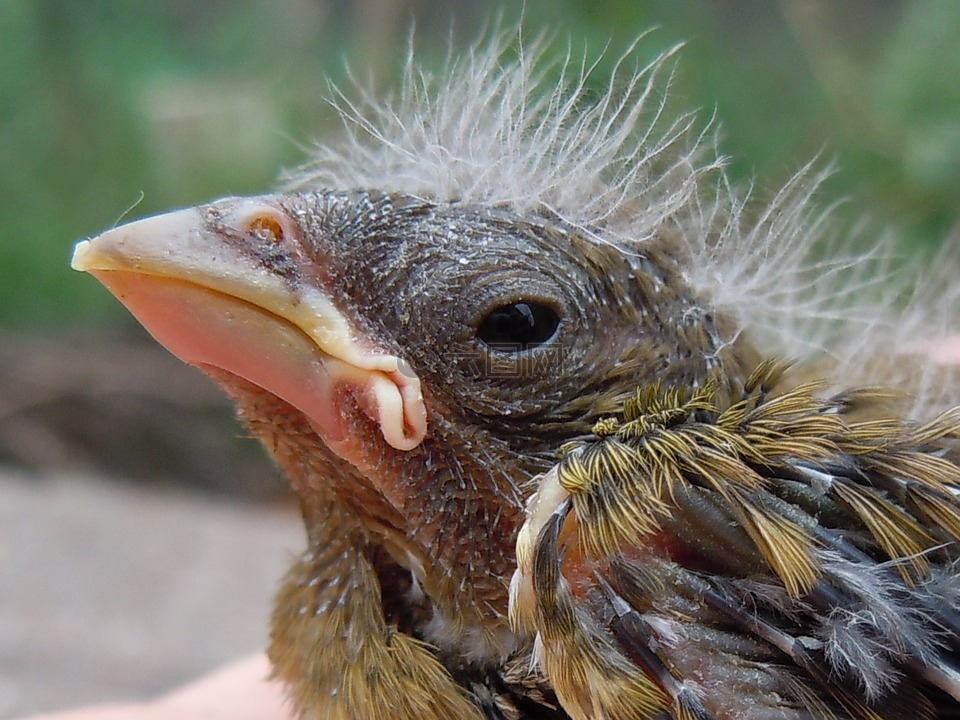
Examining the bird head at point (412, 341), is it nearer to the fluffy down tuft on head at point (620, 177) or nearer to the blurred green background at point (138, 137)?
the fluffy down tuft on head at point (620, 177)

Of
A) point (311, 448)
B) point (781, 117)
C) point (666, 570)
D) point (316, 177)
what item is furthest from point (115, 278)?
point (781, 117)

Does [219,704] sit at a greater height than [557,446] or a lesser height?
lesser

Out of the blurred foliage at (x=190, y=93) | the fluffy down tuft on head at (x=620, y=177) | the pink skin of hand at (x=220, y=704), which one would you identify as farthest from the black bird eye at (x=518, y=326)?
the blurred foliage at (x=190, y=93)

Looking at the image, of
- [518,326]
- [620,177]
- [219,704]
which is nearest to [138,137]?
[219,704]

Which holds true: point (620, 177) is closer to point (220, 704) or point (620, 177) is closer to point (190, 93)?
point (220, 704)

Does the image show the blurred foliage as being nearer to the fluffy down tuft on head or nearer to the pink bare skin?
the pink bare skin

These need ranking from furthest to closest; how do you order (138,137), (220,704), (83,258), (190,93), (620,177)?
(190,93)
(138,137)
(220,704)
(620,177)
(83,258)

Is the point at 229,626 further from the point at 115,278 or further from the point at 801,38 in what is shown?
the point at 801,38

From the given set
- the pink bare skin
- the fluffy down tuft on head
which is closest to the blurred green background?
the pink bare skin
